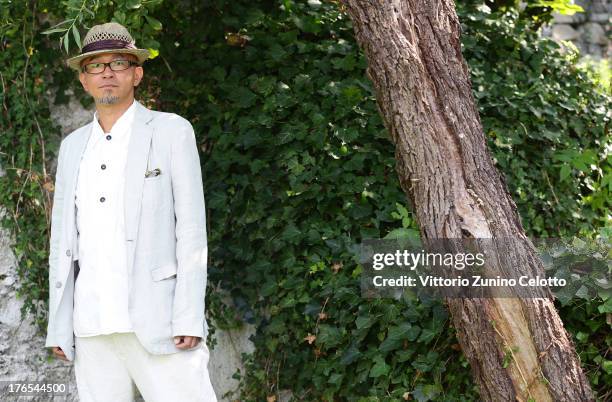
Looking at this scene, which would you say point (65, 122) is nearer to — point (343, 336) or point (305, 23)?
point (305, 23)

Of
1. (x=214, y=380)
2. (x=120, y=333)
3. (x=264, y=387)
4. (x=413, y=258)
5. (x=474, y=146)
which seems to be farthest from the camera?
(x=214, y=380)

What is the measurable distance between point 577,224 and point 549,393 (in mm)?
1792

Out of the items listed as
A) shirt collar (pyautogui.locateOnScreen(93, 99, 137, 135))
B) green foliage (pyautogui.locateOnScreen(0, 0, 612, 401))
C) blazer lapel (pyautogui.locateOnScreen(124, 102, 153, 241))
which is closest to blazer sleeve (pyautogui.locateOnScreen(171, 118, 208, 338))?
blazer lapel (pyautogui.locateOnScreen(124, 102, 153, 241))

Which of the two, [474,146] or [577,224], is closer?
[474,146]

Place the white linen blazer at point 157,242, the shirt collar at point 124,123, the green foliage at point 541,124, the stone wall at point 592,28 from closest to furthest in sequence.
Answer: the white linen blazer at point 157,242, the shirt collar at point 124,123, the green foliage at point 541,124, the stone wall at point 592,28

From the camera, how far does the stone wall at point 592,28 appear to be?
654cm

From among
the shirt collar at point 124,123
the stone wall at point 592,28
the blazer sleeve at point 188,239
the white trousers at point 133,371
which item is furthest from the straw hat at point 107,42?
the stone wall at point 592,28

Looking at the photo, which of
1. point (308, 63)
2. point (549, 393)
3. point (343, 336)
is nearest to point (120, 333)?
point (343, 336)

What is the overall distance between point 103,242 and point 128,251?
11 cm

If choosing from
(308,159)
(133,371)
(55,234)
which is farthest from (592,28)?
(133,371)

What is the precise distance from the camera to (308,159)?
432 cm

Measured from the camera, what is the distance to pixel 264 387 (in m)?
4.28

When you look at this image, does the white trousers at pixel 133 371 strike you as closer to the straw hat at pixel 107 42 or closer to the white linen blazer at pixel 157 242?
the white linen blazer at pixel 157 242

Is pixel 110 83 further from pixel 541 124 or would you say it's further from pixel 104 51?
pixel 541 124
